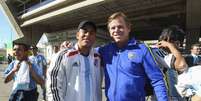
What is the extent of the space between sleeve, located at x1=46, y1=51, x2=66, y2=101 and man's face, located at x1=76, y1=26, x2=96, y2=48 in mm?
232

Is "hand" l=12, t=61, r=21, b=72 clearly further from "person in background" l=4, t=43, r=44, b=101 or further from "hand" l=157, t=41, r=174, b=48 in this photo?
"hand" l=157, t=41, r=174, b=48

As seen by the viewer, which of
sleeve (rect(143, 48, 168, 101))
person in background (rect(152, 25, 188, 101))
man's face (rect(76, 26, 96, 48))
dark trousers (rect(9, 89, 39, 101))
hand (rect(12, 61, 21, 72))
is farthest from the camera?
dark trousers (rect(9, 89, 39, 101))

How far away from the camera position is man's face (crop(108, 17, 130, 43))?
4332mm

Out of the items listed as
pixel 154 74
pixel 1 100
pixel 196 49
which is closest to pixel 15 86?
pixel 154 74

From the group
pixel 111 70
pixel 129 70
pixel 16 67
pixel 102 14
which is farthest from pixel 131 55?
pixel 102 14

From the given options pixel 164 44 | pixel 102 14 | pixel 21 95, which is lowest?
pixel 21 95

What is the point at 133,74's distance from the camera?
4.32 m

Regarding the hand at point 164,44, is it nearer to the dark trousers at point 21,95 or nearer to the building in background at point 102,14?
the dark trousers at point 21,95

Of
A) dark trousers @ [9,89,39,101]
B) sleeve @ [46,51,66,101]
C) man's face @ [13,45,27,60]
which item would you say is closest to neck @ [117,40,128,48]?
sleeve @ [46,51,66,101]

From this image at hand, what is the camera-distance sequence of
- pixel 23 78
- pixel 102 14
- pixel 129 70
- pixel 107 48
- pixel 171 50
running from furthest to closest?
1. pixel 102 14
2. pixel 23 78
3. pixel 171 50
4. pixel 107 48
5. pixel 129 70

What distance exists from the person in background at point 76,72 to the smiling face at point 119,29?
0.21 metres

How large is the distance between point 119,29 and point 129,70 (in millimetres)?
385

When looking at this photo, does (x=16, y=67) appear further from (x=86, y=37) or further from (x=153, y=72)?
(x=153, y=72)

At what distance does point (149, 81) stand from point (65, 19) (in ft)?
137
